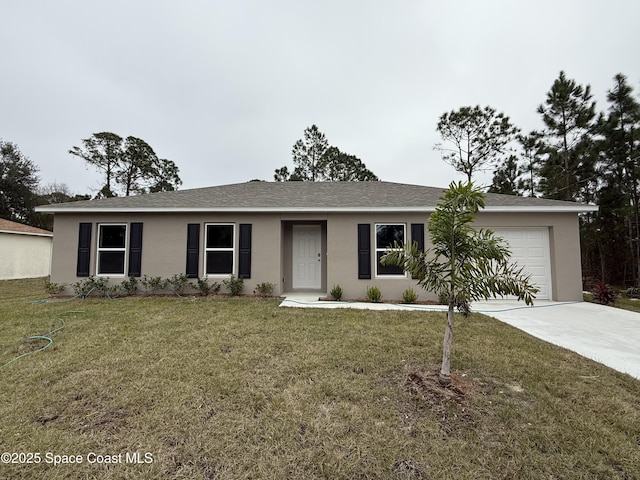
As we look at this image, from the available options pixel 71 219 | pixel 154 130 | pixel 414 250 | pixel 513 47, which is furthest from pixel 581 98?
pixel 154 130

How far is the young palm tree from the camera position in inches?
99.7

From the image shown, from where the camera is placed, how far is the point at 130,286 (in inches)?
296

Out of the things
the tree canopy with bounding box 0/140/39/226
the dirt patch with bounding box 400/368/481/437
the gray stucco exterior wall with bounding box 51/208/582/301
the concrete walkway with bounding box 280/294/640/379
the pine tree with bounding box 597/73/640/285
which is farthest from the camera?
the tree canopy with bounding box 0/140/39/226

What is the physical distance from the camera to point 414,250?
282 cm

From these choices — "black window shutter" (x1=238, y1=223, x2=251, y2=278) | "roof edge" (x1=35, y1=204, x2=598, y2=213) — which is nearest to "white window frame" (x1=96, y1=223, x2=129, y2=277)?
"roof edge" (x1=35, y1=204, x2=598, y2=213)

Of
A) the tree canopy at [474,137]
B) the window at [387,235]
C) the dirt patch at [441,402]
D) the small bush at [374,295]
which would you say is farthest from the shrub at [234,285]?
the tree canopy at [474,137]

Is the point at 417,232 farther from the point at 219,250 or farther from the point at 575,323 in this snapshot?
the point at 219,250

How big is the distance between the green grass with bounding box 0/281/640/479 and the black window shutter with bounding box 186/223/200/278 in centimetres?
326

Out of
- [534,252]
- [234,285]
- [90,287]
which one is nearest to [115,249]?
[90,287]

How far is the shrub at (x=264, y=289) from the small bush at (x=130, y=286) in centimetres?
335

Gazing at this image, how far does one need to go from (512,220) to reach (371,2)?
7963 mm

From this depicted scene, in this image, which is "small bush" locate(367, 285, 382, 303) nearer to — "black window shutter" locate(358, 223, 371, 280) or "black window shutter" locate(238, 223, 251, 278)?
"black window shutter" locate(358, 223, 371, 280)

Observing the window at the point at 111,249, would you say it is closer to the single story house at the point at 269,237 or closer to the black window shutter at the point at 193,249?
the single story house at the point at 269,237

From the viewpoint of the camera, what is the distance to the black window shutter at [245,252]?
300 inches
